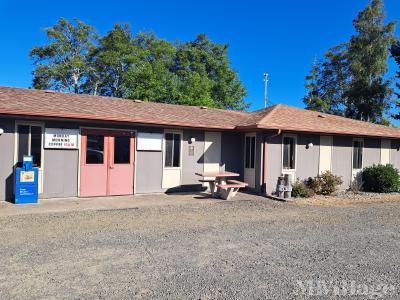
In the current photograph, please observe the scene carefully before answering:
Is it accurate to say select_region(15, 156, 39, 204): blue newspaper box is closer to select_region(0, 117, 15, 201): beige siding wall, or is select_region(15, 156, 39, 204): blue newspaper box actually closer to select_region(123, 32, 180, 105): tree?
select_region(0, 117, 15, 201): beige siding wall

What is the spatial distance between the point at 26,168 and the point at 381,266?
27.9 ft

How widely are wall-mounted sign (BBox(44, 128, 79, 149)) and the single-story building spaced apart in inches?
1.1

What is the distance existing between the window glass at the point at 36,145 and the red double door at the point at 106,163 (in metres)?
1.18

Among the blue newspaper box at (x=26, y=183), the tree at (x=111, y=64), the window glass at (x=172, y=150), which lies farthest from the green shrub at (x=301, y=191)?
the tree at (x=111, y=64)

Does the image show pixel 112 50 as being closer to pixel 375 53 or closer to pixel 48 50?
pixel 48 50

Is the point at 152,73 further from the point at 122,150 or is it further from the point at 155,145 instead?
the point at 122,150

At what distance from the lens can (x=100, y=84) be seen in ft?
95.8

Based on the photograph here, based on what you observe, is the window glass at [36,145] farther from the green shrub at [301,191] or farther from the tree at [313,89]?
the tree at [313,89]

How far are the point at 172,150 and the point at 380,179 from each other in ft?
29.6

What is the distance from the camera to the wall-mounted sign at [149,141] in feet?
34.0

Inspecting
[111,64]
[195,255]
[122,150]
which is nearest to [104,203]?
[122,150]

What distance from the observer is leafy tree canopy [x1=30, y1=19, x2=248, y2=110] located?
85.1 ft

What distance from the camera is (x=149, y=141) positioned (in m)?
10.5

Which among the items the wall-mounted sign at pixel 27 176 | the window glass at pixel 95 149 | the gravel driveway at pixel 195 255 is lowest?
A: the gravel driveway at pixel 195 255
